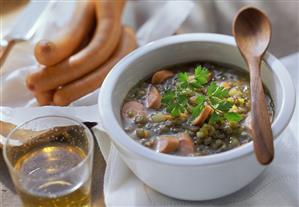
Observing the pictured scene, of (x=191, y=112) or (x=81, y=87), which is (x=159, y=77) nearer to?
(x=191, y=112)

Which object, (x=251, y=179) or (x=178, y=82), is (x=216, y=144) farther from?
(x=178, y=82)

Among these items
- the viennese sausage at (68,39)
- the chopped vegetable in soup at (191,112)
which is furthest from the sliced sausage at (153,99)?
→ the viennese sausage at (68,39)

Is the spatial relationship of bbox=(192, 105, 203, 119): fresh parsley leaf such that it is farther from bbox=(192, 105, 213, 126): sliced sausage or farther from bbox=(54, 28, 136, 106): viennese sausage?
bbox=(54, 28, 136, 106): viennese sausage

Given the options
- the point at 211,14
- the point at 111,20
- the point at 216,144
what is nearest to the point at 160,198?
the point at 216,144

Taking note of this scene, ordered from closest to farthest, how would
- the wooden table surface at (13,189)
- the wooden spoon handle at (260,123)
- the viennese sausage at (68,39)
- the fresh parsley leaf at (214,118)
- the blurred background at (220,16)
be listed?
1. the wooden spoon handle at (260,123)
2. the fresh parsley leaf at (214,118)
3. the wooden table surface at (13,189)
4. the viennese sausage at (68,39)
5. the blurred background at (220,16)

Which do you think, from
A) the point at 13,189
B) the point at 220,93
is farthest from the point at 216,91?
the point at 13,189

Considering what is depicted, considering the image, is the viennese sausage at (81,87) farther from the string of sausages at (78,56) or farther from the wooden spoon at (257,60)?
the wooden spoon at (257,60)

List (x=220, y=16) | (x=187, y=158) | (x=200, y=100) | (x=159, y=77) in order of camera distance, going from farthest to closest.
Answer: (x=220, y=16) < (x=159, y=77) < (x=200, y=100) < (x=187, y=158)
